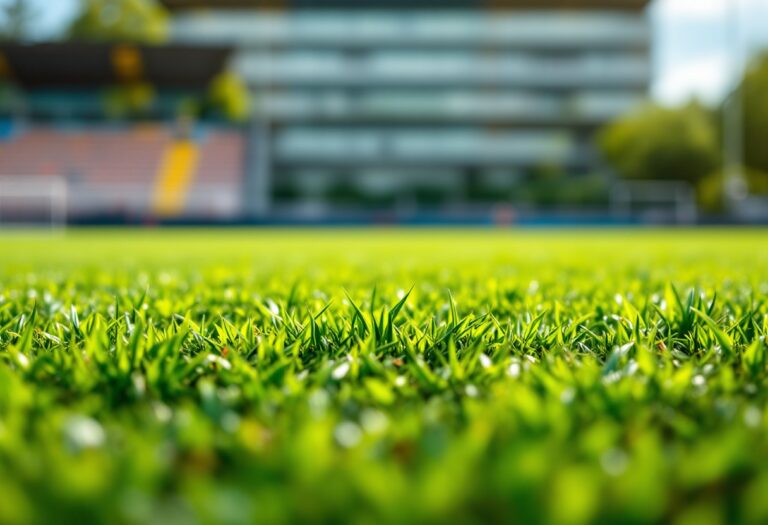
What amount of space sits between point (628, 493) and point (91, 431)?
0.50 m

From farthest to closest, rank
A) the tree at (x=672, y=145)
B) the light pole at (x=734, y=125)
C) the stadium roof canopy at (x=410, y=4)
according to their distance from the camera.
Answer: the stadium roof canopy at (x=410, y=4) < the tree at (x=672, y=145) < the light pole at (x=734, y=125)

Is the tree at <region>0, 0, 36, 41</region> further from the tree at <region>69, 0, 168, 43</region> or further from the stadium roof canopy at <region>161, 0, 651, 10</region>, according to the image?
the stadium roof canopy at <region>161, 0, 651, 10</region>

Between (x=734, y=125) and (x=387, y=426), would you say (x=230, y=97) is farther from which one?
(x=387, y=426)

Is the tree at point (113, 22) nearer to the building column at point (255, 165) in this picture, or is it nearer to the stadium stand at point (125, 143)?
the stadium stand at point (125, 143)

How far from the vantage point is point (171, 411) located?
820 millimetres

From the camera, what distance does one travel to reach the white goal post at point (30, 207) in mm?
24375

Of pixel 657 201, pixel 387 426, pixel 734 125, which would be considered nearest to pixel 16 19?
pixel 657 201

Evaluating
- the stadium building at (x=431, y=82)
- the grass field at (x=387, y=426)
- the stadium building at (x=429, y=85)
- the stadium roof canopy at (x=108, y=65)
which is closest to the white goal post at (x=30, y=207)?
the stadium roof canopy at (x=108, y=65)

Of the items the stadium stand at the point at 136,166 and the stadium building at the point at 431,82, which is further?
the stadium building at the point at 431,82

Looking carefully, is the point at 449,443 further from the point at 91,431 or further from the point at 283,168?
the point at 283,168

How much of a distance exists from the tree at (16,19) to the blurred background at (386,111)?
0.29ft

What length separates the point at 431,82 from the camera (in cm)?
4203

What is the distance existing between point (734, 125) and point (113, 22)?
35.5m

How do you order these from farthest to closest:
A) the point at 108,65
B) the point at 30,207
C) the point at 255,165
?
the point at 255,165 < the point at 108,65 < the point at 30,207
